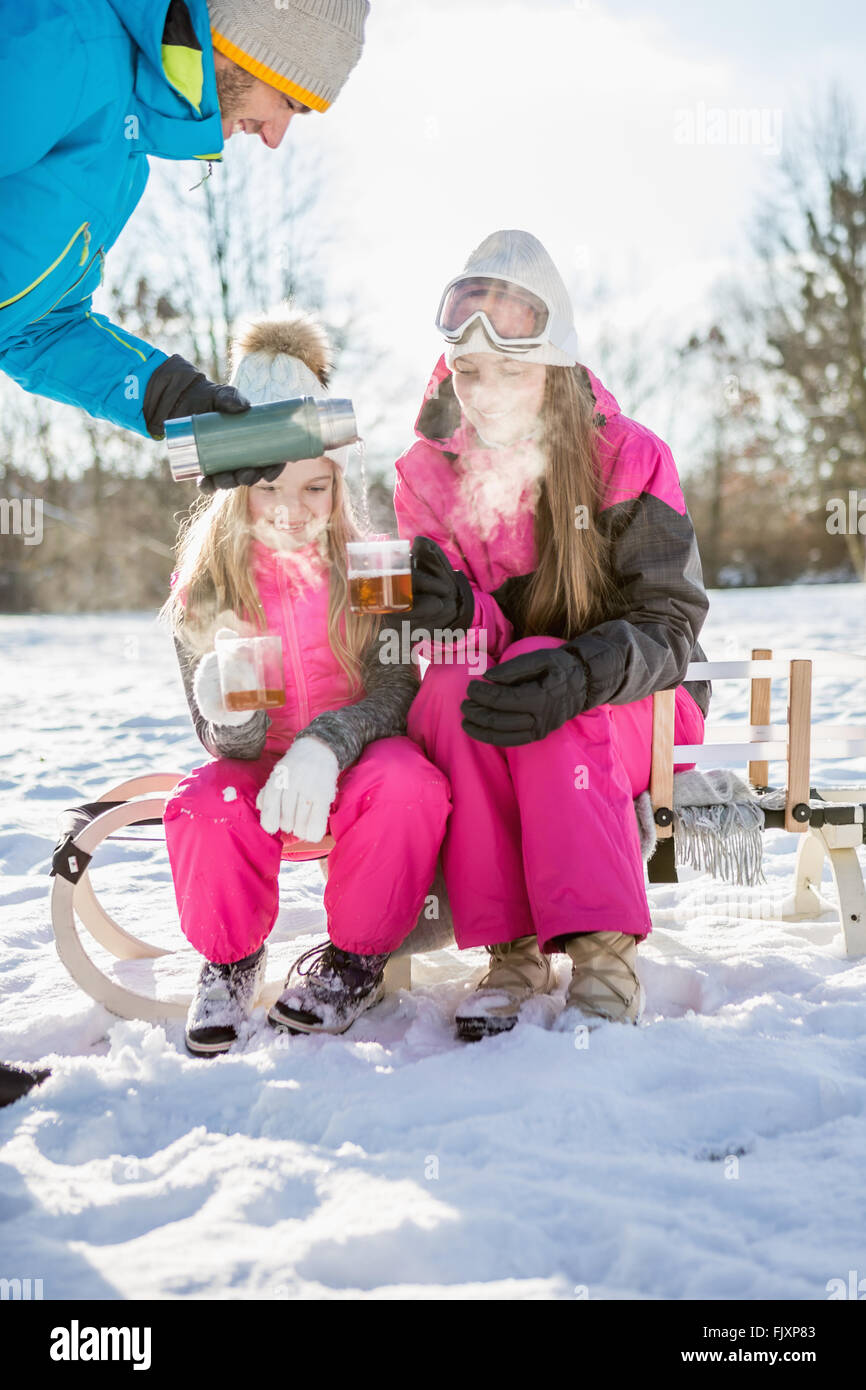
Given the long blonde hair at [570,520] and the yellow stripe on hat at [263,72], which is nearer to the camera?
the yellow stripe on hat at [263,72]

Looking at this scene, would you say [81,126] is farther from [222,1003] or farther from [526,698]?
[222,1003]

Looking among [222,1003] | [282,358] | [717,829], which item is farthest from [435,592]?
[222,1003]

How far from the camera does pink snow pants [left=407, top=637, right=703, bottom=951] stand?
6.82 feet

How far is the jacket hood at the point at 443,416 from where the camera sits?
100 inches

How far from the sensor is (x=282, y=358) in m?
2.52

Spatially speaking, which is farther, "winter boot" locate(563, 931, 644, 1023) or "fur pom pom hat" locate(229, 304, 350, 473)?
"fur pom pom hat" locate(229, 304, 350, 473)

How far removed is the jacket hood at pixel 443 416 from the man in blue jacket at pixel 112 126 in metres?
0.57

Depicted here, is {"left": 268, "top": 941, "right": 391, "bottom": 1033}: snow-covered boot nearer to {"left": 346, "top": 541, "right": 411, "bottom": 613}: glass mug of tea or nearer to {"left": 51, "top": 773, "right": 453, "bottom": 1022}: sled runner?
{"left": 51, "top": 773, "right": 453, "bottom": 1022}: sled runner

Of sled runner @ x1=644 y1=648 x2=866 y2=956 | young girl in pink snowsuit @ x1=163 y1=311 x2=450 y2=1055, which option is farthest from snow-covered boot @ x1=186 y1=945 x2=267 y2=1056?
sled runner @ x1=644 y1=648 x2=866 y2=956

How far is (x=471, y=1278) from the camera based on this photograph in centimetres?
135

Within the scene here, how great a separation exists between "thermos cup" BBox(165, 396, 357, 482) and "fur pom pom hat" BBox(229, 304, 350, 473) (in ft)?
0.66

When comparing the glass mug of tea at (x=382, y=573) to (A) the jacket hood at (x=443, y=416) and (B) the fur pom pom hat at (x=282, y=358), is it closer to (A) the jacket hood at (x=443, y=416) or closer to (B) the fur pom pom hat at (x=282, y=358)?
(B) the fur pom pom hat at (x=282, y=358)

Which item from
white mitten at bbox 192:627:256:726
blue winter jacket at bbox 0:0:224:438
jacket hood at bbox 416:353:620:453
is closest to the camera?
blue winter jacket at bbox 0:0:224:438

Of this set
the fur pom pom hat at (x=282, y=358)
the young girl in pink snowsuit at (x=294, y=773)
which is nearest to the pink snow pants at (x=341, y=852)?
the young girl in pink snowsuit at (x=294, y=773)
